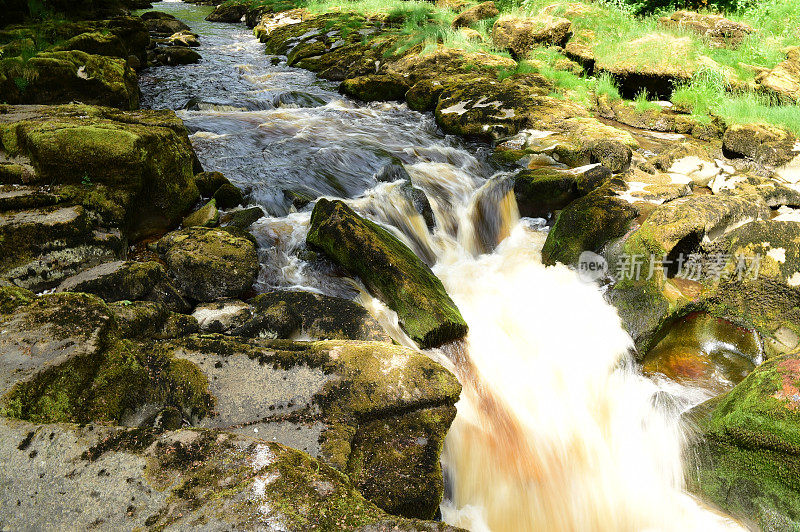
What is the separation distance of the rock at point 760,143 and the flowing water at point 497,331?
161 inches

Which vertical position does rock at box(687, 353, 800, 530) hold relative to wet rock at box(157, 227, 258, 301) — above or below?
below

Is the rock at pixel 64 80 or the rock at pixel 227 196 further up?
the rock at pixel 64 80

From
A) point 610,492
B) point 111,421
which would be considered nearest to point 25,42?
point 111,421

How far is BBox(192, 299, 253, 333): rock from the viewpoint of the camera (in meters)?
3.90

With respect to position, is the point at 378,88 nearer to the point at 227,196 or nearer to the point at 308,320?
the point at 227,196

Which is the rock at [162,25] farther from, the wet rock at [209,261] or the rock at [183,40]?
the wet rock at [209,261]

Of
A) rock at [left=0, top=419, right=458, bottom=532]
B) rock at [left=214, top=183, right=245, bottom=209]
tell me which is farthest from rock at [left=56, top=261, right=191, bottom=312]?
rock at [left=214, top=183, right=245, bottom=209]

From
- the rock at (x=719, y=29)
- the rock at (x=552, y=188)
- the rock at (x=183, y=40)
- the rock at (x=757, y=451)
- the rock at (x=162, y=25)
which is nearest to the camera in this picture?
the rock at (x=757, y=451)

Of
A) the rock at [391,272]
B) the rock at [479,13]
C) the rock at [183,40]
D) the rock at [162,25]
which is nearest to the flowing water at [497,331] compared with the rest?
the rock at [391,272]

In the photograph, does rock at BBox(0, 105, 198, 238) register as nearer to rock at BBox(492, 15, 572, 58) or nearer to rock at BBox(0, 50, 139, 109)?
rock at BBox(0, 50, 139, 109)

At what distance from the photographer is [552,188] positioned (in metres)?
7.20

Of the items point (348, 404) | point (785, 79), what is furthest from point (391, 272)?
point (785, 79)

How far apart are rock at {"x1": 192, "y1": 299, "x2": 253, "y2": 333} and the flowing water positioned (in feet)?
3.00

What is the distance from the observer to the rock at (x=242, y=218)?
5.95 m
